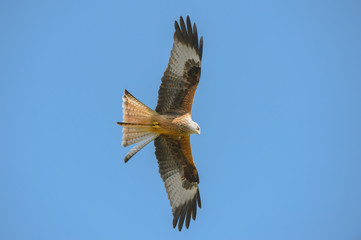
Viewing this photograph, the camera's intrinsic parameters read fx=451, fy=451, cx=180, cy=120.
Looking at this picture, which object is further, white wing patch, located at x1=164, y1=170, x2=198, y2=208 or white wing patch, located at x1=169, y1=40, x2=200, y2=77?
white wing patch, located at x1=164, y1=170, x2=198, y2=208

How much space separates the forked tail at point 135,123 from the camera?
8.02 m

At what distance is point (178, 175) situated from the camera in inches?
353

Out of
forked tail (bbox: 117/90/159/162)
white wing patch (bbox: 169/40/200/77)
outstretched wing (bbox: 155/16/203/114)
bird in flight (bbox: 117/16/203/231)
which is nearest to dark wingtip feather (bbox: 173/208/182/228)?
bird in flight (bbox: 117/16/203/231)

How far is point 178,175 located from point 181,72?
81.5 inches

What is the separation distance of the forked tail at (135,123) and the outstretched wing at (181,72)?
0.29 m

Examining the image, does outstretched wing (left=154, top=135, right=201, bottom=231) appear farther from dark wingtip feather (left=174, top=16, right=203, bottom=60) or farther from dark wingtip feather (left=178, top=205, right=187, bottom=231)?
dark wingtip feather (left=174, top=16, right=203, bottom=60)

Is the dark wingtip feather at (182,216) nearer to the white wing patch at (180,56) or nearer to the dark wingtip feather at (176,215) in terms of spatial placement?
the dark wingtip feather at (176,215)

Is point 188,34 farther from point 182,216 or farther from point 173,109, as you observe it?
point 182,216

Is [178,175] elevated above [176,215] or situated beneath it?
elevated above

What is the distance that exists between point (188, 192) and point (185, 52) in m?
2.78

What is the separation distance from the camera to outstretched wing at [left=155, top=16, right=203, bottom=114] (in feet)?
27.3

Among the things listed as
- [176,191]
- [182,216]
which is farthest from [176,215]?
[176,191]

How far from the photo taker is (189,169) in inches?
353

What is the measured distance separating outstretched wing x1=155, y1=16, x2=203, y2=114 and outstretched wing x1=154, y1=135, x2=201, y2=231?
2.41 feet
